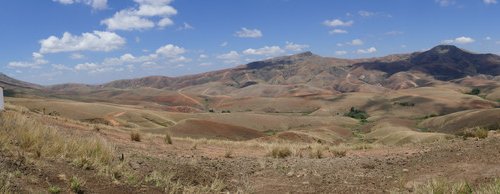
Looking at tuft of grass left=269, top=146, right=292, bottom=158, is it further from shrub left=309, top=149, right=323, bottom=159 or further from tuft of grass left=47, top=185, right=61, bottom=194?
tuft of grass left=47, top=185, right=61, bottom=194

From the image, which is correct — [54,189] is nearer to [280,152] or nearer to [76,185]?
[76,185]

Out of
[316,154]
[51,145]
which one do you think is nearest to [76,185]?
[51,145]

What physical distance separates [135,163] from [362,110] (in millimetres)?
133637

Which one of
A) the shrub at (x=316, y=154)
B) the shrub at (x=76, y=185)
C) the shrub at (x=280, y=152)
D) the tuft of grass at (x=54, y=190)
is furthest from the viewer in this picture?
the shrub at (x=280, y=152)

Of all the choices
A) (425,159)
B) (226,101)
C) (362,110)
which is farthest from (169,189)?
(226,101)

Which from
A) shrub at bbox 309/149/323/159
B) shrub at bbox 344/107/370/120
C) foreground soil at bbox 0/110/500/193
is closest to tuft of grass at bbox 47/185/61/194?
foreground soil at bbox 0/110/500/193

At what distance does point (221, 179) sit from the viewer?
11.8m

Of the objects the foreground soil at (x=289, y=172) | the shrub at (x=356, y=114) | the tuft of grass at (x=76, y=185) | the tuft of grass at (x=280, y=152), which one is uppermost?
the tuft of grass at (x=76, y=185)

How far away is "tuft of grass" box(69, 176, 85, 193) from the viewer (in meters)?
8.23

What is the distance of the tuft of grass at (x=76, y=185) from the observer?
8.23 m

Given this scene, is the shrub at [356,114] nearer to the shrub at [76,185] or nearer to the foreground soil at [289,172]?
the foreground soil at [289,172]

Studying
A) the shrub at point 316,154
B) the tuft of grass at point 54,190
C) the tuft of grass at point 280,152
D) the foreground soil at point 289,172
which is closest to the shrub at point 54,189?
the tuft of grass at point 54,190

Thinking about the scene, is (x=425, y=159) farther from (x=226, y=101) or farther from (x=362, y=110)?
(x=226, y=101)

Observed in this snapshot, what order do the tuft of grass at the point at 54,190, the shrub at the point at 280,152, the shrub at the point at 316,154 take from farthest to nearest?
1. the shrub at the point at 280,152
2. the shrub at the point at 316,154
3. the tuft of grass at the point at 54,190
